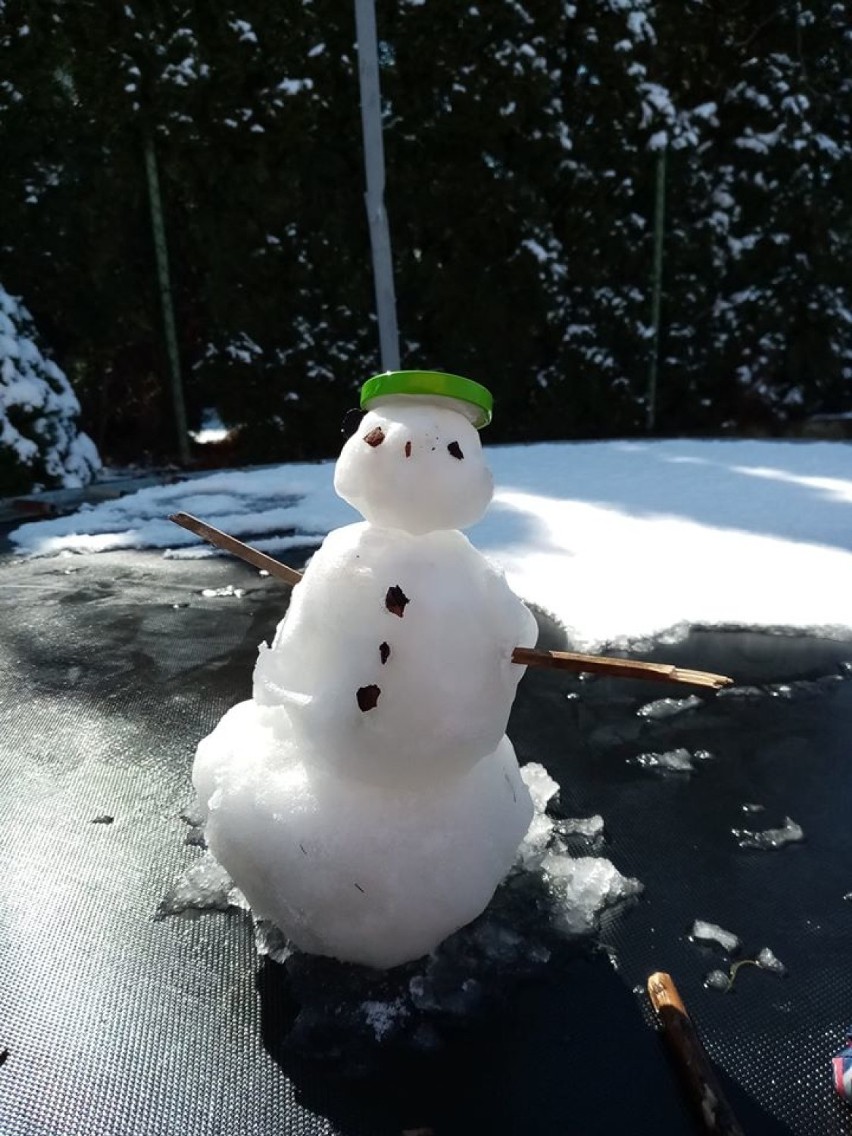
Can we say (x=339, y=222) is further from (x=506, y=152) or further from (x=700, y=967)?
(x=700, y=967)

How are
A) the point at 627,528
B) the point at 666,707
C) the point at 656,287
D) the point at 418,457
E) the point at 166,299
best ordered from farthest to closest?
the point at 656,287, the point at 166,299, the point at 627,528, the point at 666,707, the point at 418,457

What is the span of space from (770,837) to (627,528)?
1531 millimetres

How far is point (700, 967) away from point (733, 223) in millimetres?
5224

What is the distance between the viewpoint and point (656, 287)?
16.8 feet

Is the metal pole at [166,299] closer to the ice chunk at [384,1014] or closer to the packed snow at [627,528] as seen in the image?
the packed snow at [627,528]

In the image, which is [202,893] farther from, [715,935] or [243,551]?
[715,935]

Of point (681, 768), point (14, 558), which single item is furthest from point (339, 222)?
point (681, 768)

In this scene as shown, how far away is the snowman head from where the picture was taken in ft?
2.84

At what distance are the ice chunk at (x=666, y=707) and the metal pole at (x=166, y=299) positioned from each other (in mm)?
3931

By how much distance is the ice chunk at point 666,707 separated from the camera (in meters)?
1.50

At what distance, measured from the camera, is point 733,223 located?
203 inches

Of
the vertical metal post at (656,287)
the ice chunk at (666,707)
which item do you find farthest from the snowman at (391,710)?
the vertical metal post at (656,287)

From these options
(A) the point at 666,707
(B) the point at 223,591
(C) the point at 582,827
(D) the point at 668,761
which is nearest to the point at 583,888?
(C) the point at 582,827

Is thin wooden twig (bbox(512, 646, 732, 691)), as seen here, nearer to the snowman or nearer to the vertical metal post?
the snowman
